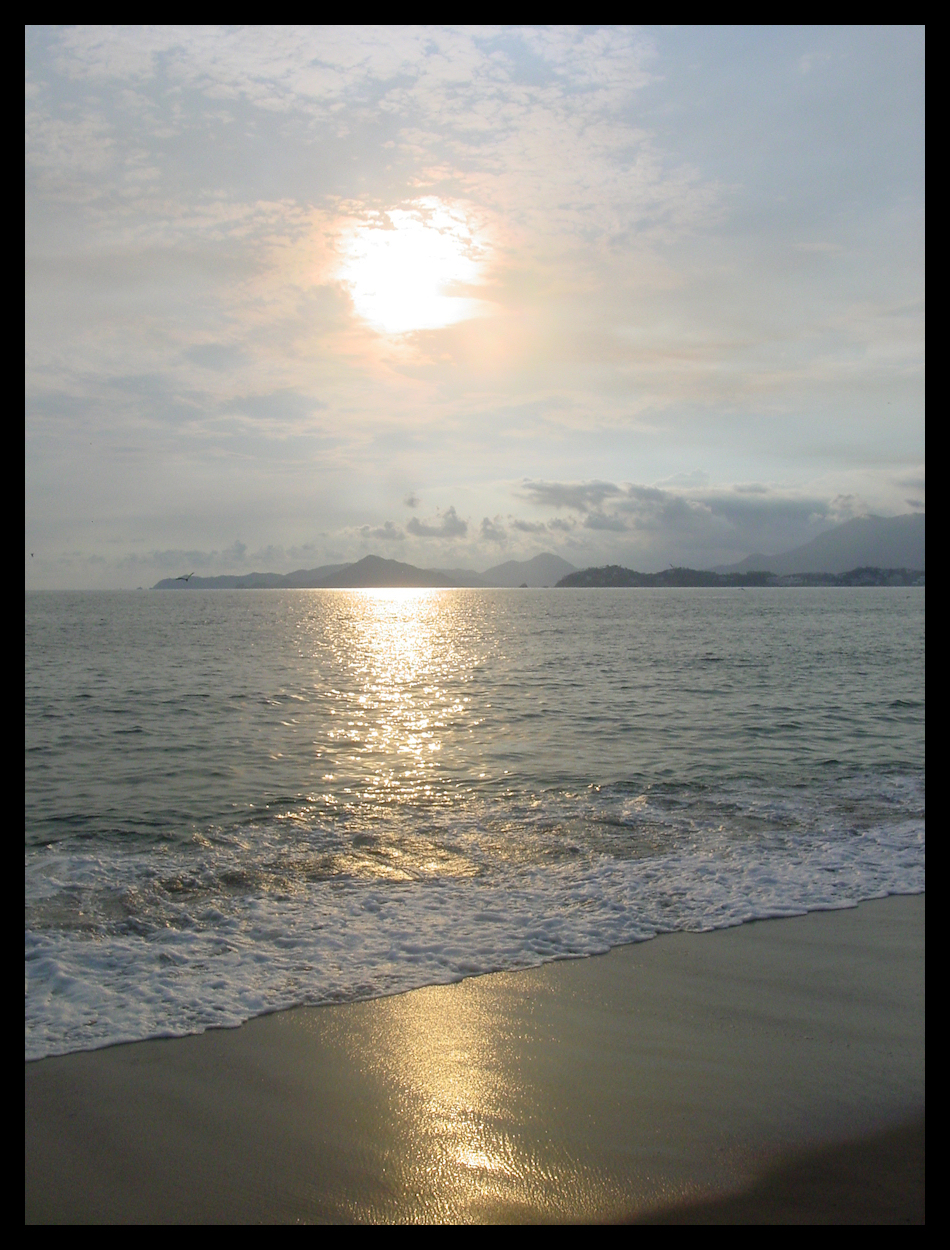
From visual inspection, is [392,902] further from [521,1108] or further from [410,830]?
[521,1108]

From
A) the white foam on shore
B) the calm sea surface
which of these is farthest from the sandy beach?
the calm sea surface

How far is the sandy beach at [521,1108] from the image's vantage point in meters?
4.56

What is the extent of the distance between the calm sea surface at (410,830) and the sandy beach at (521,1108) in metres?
0.73

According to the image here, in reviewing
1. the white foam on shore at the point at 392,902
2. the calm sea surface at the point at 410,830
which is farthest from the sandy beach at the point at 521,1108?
the calm sea surface at the point at 410,830

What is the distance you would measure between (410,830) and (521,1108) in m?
7.80

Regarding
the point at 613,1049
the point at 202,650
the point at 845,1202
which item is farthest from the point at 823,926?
the point at 202,650

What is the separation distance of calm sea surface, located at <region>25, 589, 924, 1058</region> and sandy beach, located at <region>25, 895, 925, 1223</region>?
0.73m

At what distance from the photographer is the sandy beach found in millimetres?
4562

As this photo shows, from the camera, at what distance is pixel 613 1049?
615cm

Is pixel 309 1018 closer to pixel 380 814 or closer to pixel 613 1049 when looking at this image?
pixel 613 1049

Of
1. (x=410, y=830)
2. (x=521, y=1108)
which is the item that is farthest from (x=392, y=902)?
(x=521, y=1108)

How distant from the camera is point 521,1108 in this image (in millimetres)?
5359

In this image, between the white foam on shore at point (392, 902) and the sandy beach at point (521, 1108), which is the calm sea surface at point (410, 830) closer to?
the white foam on shore at point (392, 902)
